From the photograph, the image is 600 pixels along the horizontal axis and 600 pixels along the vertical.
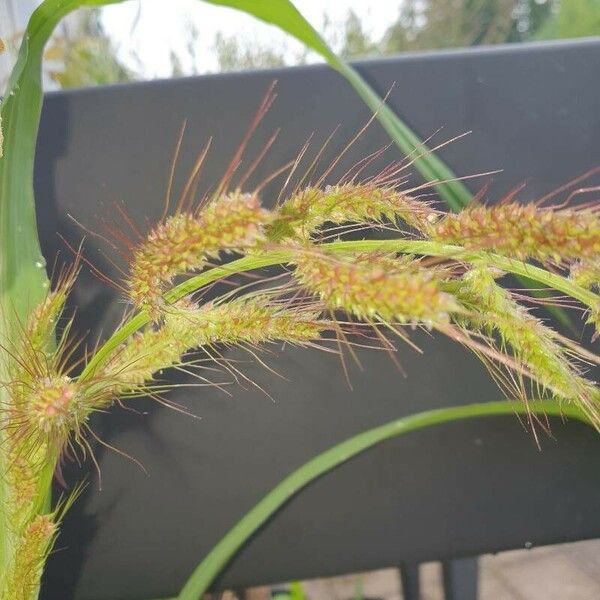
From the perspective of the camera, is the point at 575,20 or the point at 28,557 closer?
the point at 28,557

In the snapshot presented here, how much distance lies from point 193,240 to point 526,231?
3.8 inches

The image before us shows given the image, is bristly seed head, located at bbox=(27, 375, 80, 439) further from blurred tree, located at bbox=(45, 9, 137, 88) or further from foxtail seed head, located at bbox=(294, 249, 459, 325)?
blurred tree, located at bbox=(45, 9, 137, 88)

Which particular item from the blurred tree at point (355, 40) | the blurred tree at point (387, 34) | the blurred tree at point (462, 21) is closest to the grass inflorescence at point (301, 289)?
the blurred tree at point (387, 34)

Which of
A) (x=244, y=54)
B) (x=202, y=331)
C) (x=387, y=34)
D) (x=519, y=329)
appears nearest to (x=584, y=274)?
Answer: (x=519, y=329)

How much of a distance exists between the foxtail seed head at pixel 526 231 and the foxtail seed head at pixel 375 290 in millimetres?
22

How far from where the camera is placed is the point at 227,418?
0.38 meters

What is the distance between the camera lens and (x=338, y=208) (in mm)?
202

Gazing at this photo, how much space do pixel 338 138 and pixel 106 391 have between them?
0.70ft

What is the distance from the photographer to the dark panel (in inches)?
14.1

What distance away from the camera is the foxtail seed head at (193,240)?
0.16 m

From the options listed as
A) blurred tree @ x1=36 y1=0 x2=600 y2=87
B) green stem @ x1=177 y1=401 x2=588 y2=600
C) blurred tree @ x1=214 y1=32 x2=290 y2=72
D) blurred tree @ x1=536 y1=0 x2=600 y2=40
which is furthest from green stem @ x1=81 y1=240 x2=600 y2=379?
blurred tree @ x1=536 y1=0 x2=600 y2=40

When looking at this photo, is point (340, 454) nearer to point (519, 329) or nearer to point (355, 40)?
point (519, 329)

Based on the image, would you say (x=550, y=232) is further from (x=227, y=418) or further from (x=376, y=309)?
(x=227, y=418)

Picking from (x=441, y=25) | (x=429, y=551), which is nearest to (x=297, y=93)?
(x=429, y=551)
